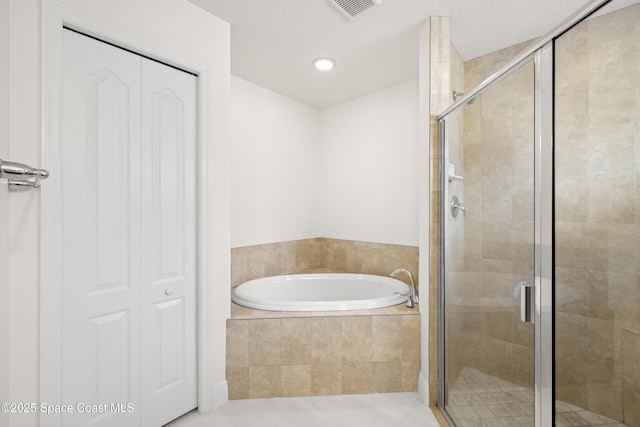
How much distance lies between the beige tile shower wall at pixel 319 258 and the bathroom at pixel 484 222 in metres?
0.03

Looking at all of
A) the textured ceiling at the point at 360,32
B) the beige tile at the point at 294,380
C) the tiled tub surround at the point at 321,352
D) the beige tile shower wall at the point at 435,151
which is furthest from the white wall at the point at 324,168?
the beige tile at the point at 294,380

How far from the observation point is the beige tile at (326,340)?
205 cm

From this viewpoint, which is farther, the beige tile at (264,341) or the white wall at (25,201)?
the beige tile at (264,341)

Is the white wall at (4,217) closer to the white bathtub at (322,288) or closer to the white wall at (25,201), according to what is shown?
the white wall at (25,201)

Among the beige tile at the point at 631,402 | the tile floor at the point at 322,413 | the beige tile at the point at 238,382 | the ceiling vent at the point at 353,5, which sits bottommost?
the tile floor at the point at 322,413

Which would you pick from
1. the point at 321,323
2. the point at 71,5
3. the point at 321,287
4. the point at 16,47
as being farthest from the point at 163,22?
the point at 321,287

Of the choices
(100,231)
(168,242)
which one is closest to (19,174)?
(100,231)

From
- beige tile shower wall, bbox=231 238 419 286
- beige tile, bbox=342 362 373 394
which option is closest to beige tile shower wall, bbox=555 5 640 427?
beige tile, bbox=342 362 373 394

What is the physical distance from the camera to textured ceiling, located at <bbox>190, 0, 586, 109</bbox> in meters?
1.87

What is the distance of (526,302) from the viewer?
1199mm

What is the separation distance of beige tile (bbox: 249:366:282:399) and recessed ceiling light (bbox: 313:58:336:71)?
2.27 metres

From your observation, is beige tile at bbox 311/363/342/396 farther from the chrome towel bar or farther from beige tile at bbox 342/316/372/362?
the chrome towel bar

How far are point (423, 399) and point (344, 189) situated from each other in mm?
2084

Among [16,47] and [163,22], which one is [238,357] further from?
[163,22]
